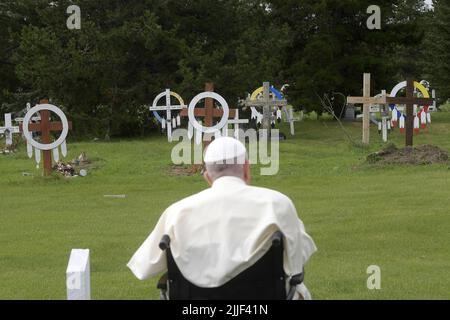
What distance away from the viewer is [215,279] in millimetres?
4430

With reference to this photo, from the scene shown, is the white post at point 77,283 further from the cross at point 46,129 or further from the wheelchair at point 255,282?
the cross at point 46,129

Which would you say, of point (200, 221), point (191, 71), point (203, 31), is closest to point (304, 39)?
point (203, 31)

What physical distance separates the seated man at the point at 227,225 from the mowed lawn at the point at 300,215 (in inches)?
115

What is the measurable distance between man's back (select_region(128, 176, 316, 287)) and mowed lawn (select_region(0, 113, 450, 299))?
292 cm

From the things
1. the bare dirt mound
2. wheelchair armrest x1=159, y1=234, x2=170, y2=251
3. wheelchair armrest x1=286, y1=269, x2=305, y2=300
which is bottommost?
the bare dirt mound

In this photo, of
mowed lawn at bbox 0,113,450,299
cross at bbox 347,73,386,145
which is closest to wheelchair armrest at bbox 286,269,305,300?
mowed lawn at bbox 0,113,450,299

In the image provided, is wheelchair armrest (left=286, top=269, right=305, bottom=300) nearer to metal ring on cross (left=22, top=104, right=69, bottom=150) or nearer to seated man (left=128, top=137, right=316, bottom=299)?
seated man (left=128, top=137, right=316, bottom=299)

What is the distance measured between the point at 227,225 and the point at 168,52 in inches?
979

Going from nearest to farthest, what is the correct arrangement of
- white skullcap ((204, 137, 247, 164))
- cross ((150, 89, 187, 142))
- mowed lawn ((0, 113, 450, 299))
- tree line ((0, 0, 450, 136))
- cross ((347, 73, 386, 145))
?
white skullcap ((204, 137, 247, 164)) → mowed lawn ((0, 113, 450, 299)) → cross ((347, 73, 386, 145)) → cross ((150, 89, 187, 142)) → tree line ((0, 0, 450, 136))

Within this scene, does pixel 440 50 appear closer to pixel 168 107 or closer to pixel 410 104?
pixel 410 104

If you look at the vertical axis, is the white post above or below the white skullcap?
below

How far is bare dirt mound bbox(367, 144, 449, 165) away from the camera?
18.4 meters

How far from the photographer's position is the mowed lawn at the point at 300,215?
311 inches

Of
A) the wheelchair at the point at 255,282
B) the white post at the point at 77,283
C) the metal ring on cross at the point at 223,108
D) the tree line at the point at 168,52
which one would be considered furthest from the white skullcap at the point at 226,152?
the tree line at the point at 168,52
